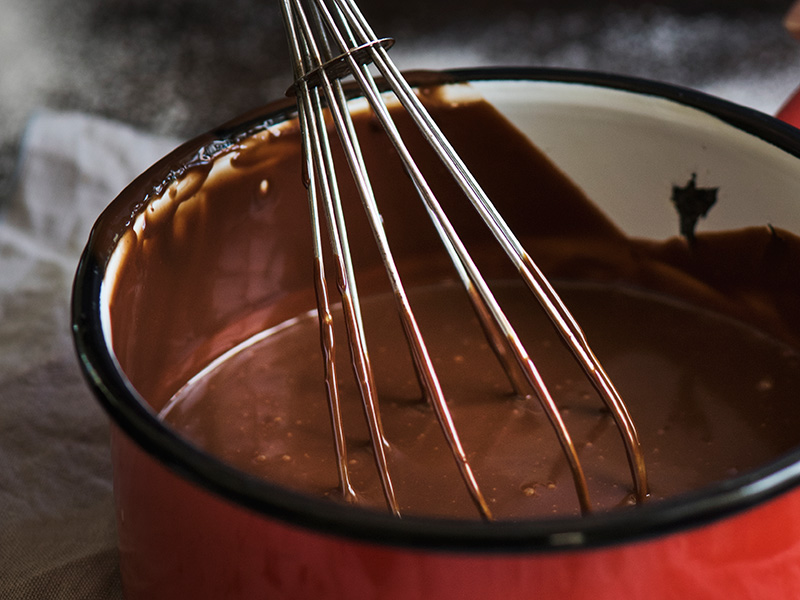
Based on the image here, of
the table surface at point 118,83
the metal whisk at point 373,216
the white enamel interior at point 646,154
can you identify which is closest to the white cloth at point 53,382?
the table surface at point 118,83

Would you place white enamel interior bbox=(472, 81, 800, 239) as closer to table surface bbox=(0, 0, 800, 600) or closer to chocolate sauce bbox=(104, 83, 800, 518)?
chocolate sauce bbox=(104, 83, 800, 518)

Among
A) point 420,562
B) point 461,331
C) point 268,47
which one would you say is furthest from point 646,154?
point 268,47

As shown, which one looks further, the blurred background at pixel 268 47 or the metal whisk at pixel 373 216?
the blurred background at pixel 268 47

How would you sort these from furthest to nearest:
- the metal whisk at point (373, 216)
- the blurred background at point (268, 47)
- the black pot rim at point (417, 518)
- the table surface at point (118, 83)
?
the blurred background at point (268, 47) < the table surface at point (118, 83) < the metal whisk at point (373, 216) < the black pot rim at point (417, 518)

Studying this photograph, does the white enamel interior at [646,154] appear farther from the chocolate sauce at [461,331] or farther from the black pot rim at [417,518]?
the black pot rim at [417,518]

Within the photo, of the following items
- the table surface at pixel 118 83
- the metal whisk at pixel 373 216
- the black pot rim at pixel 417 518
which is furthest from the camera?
the table surface at pixel 118 83

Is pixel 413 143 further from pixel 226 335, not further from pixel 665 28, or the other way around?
pixel 665 28
